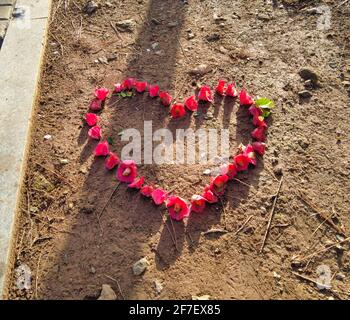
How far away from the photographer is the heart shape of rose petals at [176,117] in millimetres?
2457

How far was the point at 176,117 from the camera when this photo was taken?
3.00 meters

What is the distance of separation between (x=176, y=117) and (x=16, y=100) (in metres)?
1.39

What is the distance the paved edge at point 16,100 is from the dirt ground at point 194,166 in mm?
82

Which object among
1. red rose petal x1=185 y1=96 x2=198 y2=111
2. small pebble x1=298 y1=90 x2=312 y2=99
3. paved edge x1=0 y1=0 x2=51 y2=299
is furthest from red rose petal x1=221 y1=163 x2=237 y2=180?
paved edge x1=0 y1=0 x2=51 y2=299

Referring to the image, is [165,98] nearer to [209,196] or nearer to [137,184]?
[137,184]

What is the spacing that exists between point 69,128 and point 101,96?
39 centimetres

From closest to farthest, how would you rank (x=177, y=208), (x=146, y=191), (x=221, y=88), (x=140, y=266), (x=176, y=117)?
(x=140, y=266)
(x=177, y=208)
(x=146, y=191)
(x=176, y=117)
(x=221, y=88)

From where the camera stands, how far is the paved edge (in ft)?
8.01

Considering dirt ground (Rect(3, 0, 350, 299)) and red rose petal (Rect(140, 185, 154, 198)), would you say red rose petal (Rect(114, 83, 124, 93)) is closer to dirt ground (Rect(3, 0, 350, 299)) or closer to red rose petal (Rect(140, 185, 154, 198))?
dirt ground (Rect(3, 0, 350, 299))

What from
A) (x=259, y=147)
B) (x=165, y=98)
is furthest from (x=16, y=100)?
(x=259, y=147)

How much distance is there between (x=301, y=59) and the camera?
338 centimetres

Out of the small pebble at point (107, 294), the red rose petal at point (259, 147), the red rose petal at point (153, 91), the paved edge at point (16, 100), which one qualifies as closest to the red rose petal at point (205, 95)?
the red rose petal at point (153, 91)
